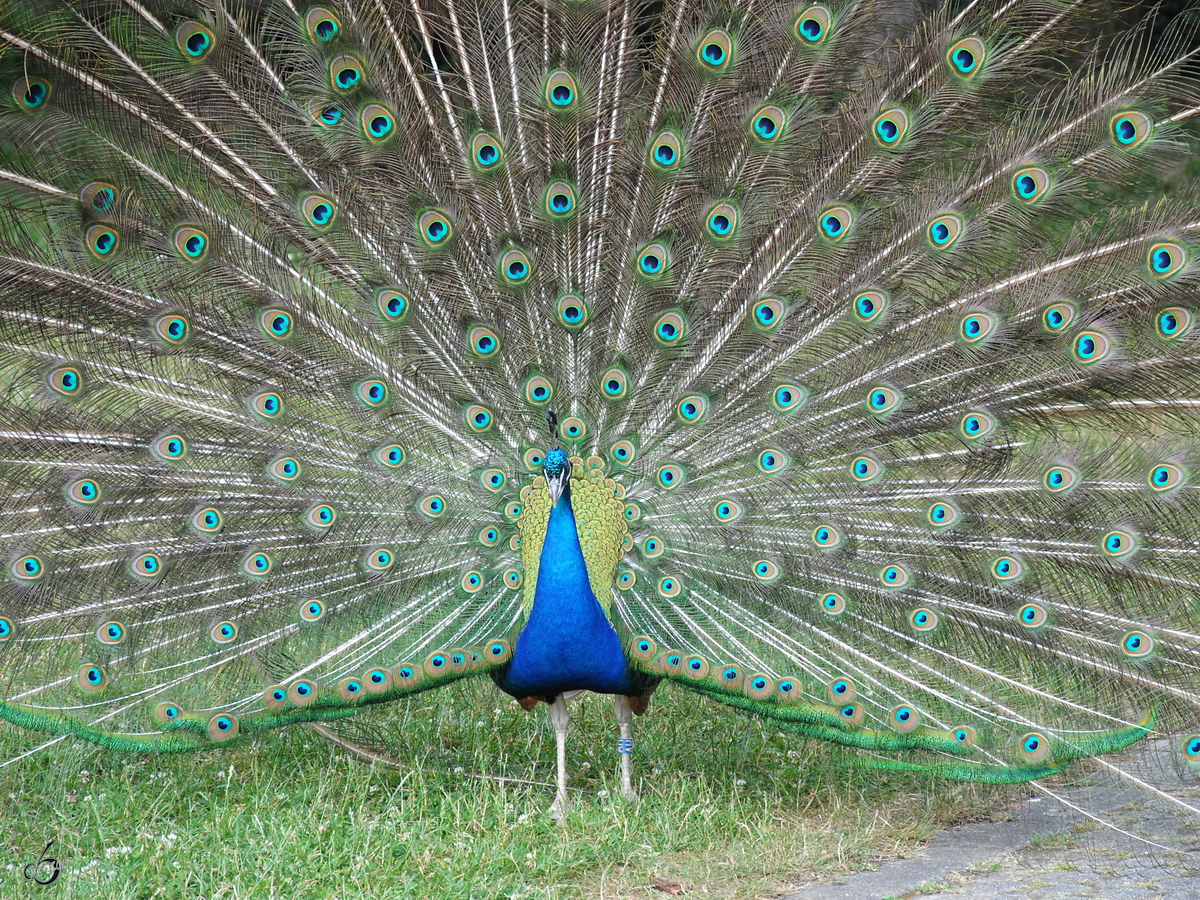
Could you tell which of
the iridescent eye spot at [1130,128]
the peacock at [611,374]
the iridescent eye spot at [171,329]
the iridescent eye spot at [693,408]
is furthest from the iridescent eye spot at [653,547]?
the iridescent eye spot at [1130,128]

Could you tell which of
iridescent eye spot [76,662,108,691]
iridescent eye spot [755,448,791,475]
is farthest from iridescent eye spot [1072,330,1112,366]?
iridescent eye spot [76,662,108,691]

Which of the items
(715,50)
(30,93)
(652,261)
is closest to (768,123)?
(715,50)

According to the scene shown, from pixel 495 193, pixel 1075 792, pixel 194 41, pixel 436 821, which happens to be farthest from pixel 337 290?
pixel 1075 792

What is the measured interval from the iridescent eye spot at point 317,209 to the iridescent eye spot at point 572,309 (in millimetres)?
829

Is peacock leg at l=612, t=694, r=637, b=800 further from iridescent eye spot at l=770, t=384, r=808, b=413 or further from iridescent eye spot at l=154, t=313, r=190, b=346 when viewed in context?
iridescent eye spot at l=154, t=313, r=190, b=346

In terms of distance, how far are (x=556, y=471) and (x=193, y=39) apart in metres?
1.81

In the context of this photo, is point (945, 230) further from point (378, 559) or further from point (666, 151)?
point (378, 559)

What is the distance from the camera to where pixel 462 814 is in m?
4.19

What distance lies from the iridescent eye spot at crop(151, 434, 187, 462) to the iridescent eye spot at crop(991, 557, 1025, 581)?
2.79 m

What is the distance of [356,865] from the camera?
3754 mm

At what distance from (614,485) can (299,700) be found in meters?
1.30

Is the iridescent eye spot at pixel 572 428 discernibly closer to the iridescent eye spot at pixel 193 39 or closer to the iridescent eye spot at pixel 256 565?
the iridescent eye spot at pixel 256 565

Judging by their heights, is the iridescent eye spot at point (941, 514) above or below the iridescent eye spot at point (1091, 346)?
below

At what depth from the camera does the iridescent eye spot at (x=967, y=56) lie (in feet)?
13.0
